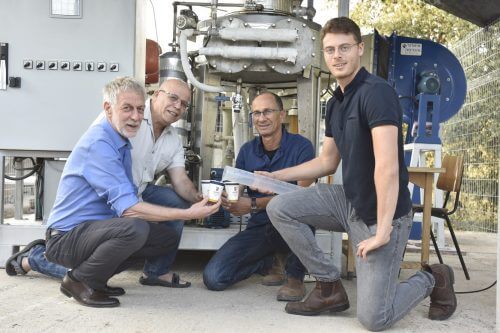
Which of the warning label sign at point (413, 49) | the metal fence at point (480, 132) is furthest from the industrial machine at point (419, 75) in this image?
the metal fence at point (480, 132)

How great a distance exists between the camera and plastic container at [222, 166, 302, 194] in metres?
2.83

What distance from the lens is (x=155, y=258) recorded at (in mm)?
3105

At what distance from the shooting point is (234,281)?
123 inches

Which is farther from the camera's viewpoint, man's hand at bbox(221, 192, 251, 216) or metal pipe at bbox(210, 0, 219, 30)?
metal pipe at bbox(210, 0, 219, 30)

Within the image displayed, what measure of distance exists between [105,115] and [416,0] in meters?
8.24

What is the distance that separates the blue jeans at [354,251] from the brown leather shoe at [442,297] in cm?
6

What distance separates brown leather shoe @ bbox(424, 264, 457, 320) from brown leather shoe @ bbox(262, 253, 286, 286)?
37.0 inches

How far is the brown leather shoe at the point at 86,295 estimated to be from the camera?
2564 mm

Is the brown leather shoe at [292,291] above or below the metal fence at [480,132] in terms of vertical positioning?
below

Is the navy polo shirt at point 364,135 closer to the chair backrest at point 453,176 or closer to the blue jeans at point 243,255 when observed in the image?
the blue jeans at point 243,255

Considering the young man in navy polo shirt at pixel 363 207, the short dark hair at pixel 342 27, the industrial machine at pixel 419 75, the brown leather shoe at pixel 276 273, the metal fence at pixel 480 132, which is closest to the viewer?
the young man in navy polo shirt at pixel 363 207

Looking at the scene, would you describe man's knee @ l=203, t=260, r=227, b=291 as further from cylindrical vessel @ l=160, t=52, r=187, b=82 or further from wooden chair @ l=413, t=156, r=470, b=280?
cylindrical vessel @ l=160, t=52, r=187, b=82

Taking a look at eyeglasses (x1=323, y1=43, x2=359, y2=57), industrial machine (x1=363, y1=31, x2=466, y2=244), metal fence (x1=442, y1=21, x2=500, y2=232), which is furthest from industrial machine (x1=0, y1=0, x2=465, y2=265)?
metal fence (x1=442, y1=21, x2=500, y2=232)

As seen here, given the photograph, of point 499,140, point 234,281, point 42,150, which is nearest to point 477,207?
point 499,140
